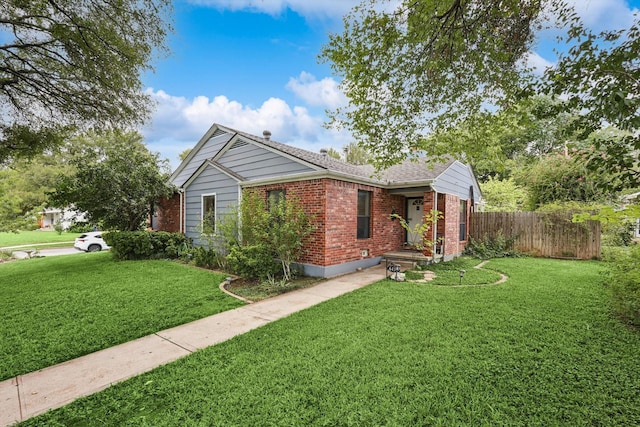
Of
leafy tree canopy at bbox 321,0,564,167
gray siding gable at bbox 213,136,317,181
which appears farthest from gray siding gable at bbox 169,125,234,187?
leafy tree canopy at bbox 321,0,564,167

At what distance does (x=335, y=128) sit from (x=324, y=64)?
1407 mm

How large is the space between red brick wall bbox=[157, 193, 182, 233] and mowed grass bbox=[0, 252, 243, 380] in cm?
376

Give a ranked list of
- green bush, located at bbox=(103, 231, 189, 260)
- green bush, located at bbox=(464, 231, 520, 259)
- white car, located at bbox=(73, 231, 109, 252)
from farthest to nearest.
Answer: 1. white car, located at bbox=(73, 231, 109, 252)
2. green bush, located at bbox=(464, 231, 520, 259)
3. green bush, located at bbox=(103, 231, 189, 260)

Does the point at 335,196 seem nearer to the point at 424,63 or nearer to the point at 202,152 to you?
the point at 424,63

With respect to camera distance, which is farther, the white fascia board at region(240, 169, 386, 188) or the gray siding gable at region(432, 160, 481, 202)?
the gray siding gable at region(432, 160, 481, 202)

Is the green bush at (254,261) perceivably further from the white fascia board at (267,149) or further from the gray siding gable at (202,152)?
the gray siding gable at (202,152)

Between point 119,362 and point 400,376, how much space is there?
10.9 ft

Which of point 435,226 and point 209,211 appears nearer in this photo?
point 435,226

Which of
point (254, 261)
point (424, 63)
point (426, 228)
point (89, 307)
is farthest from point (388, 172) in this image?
point (89, 307)

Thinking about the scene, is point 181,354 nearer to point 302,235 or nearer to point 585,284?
point 302,235

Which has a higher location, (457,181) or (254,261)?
(457,181)

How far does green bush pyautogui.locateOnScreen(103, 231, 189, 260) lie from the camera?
35.2 ft

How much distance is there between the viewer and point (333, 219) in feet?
25.4

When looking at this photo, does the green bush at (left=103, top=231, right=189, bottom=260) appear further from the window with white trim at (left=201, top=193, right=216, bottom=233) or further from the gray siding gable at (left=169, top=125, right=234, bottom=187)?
the gray siding gable at (left=169, top=125, right=234, bottom=187)
